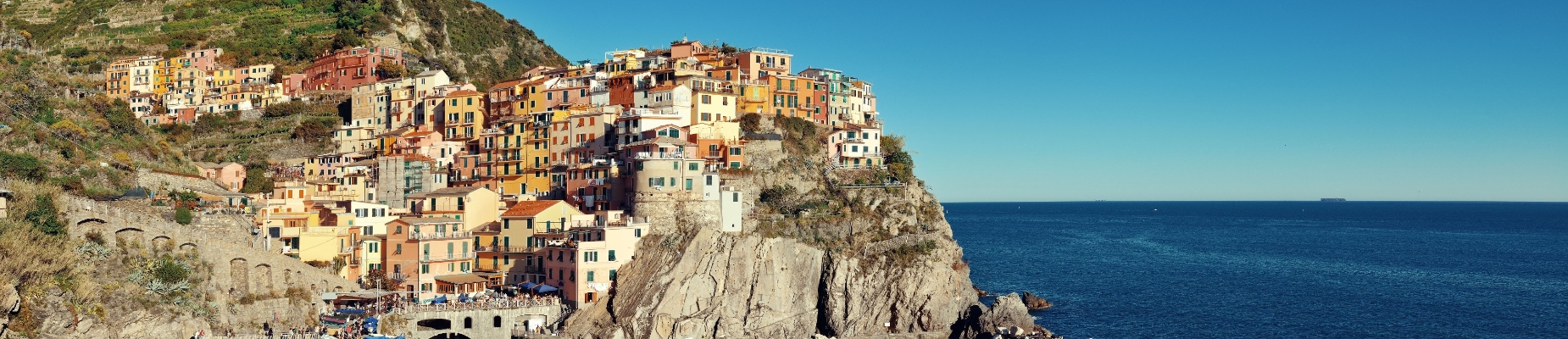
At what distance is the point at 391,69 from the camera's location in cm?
10131

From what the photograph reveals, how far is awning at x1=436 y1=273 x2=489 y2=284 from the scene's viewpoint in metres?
66.7

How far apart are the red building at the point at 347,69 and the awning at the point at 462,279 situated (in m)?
38.3

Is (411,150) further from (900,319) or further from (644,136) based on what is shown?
(900,319)

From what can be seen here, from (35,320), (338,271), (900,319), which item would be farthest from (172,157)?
(900,319)

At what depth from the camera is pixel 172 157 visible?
87625mm

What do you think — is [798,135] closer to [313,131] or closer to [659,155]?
[659,155]

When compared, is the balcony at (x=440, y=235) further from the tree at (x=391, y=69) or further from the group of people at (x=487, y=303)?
the tree at (x=391, y=69)

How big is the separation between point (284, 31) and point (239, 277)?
6870 cm

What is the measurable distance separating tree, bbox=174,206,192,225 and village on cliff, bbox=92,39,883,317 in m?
3.02

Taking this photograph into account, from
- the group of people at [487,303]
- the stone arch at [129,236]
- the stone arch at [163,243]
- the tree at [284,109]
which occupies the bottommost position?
the group of people at [487,303]

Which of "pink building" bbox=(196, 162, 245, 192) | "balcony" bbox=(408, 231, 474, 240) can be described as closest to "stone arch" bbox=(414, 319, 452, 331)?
"balcony" bbox=(408, 231, 474, 240)

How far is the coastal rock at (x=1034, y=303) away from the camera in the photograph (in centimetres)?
9112

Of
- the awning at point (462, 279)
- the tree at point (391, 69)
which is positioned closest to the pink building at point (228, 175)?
the tree at point (391, 69)

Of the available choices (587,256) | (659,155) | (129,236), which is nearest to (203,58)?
(129,236)
